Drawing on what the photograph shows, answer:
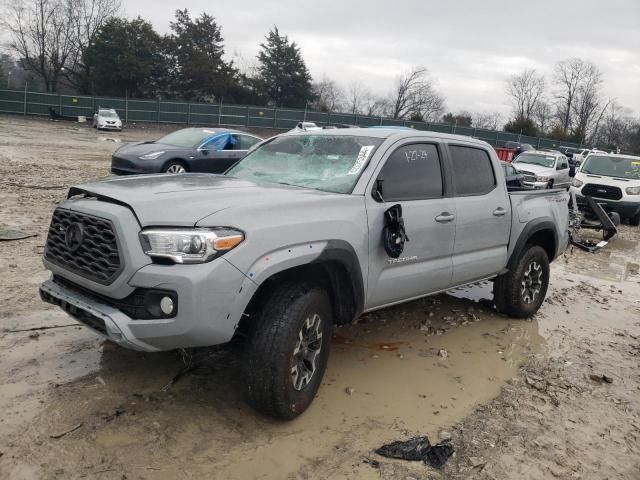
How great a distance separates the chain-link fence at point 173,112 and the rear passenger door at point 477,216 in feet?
130

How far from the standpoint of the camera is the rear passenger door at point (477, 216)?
15.2 feet

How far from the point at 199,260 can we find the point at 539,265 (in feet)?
13.7

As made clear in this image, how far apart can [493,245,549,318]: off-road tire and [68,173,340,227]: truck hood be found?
2.67m

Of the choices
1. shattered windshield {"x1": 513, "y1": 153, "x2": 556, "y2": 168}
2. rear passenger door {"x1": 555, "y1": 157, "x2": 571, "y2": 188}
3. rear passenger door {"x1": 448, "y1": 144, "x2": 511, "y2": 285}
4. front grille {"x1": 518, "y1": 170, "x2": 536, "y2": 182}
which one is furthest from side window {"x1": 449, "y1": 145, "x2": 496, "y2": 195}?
shattered windshield {"x1": 513, "y1": 153, "x2": 556, "y2": 168}

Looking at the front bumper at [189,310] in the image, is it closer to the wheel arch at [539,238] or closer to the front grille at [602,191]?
the wheel arch at [539,238]

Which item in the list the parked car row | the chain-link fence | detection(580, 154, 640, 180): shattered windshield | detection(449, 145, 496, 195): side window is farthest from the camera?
the chain-link fence

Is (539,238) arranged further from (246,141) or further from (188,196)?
(246,141)

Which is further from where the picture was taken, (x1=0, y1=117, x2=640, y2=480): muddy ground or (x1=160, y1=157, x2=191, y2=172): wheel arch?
(x1=160, y1=157, x2=191, y2=172): wheel arch

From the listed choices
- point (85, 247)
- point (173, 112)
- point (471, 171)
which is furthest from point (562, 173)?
point (173, 112)

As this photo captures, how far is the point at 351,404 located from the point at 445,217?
1686 mm

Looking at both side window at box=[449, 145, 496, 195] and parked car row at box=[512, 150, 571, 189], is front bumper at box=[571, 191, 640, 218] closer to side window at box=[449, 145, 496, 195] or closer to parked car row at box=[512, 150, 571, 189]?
parked car row at box=[512, 150, 571, 189]

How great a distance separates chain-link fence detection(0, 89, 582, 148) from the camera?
37938mm

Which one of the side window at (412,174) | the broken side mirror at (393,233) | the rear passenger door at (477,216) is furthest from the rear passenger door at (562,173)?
the broken side mirror at (393,233)

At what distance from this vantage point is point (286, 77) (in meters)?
55.1
